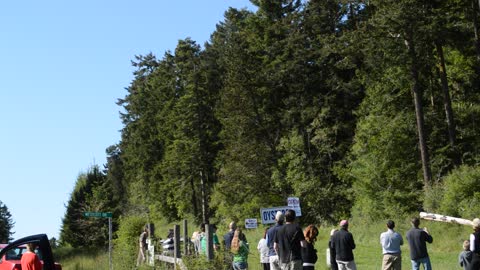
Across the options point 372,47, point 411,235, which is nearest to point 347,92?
point 372,47

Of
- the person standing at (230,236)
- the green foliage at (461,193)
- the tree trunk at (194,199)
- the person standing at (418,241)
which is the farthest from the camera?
the tree trunk at (194,199)

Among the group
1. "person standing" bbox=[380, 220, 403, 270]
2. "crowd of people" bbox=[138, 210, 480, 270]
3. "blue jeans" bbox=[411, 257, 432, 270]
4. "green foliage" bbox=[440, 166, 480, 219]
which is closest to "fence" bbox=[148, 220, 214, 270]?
"crowd of people" bbox=[138, 210, 480, 270]

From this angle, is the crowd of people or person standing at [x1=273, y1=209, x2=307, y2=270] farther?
the crowd of people

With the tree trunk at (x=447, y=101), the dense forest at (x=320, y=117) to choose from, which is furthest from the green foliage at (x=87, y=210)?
the tree trunk at (x=447, y=101)

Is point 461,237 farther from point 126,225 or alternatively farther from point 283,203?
point 283,203

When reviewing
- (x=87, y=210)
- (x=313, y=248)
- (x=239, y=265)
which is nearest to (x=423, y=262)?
(x=313, y=248)

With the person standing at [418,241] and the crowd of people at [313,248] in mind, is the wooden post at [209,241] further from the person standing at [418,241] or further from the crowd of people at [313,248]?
the person standing at [418,241]

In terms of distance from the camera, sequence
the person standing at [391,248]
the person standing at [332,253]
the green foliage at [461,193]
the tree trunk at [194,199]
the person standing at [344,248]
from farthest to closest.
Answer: the tree trunk at [194,199] < the green foliage at [461,193] < the person standing at [391,248] < the person standing at [332,253] < the person standing at [344,248]

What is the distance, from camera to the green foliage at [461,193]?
35219mm

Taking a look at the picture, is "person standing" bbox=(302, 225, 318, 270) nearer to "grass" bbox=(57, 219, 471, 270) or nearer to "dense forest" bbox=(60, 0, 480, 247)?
"grass" bbox=(57, 219, 471, 270)

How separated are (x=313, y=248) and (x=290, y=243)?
2107mm

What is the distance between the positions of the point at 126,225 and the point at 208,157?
121 feet

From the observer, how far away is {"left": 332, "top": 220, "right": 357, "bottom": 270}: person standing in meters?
16.2

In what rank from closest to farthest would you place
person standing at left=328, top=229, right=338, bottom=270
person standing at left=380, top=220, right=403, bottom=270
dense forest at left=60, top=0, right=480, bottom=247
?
person standing at left=328, top=229, right=338, bottom=270
person standing at left=380, top=220, right=403, bottom=270
dense forest at left=60, top=0, right=480, bottom=247
